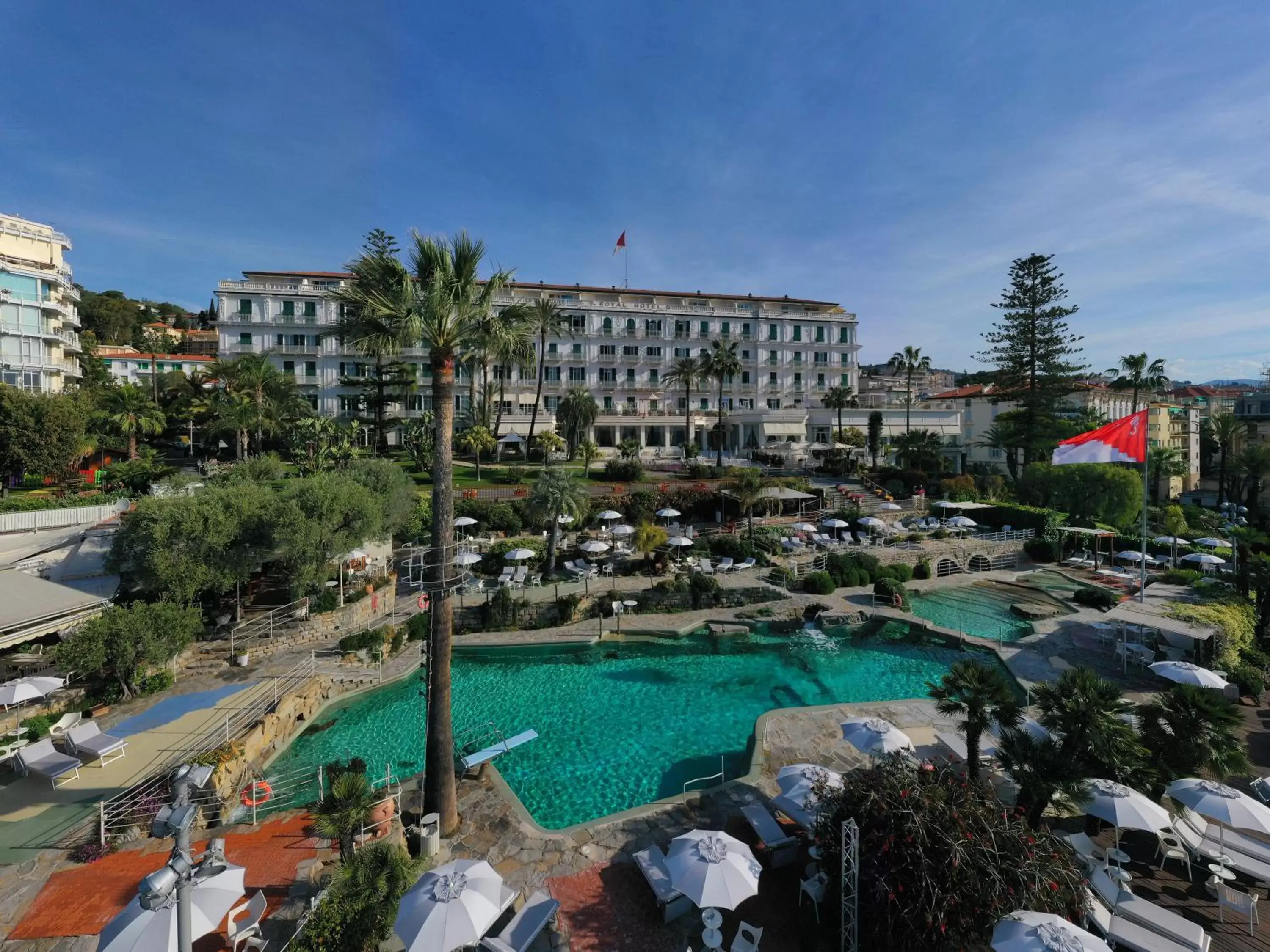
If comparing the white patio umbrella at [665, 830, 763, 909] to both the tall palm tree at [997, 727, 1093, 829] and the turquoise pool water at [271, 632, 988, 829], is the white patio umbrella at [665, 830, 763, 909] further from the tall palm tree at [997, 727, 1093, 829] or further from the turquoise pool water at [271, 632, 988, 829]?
the tall palm tree at [997, 727, 1093, 829]

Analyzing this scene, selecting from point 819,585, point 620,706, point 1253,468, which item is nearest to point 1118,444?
point 819,585

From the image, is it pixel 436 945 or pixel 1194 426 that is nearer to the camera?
pixel 436 945

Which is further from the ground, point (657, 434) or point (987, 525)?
point (657, 434)

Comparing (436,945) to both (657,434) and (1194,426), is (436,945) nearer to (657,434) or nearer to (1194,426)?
(657,434)

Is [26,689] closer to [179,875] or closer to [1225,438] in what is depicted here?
[179,875]

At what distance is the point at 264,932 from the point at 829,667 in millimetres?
16329

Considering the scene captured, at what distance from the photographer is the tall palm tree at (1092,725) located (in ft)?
30.1

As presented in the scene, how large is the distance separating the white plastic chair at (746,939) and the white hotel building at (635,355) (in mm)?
46653

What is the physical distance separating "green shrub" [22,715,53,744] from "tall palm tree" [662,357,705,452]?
43.7 metres

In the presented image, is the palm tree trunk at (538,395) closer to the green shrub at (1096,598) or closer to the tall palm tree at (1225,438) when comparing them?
the green shrub at (1096,598)

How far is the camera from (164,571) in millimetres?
15609

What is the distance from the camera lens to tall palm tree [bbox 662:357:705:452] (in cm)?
5166

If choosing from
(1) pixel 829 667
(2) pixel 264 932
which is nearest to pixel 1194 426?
(1) pixel 829 667

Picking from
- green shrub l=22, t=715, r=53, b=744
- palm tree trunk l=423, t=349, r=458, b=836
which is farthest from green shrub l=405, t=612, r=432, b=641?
palm tree trunk l=423, t=349, r=458, b=836
